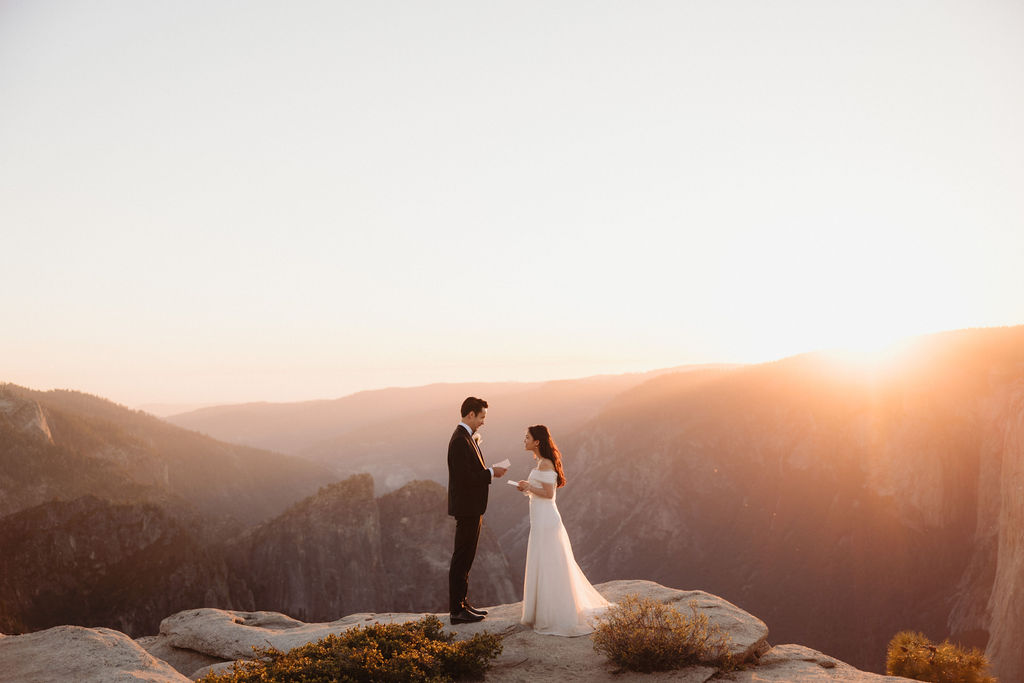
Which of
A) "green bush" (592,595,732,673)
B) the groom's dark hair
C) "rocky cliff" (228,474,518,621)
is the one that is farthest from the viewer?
"rocky cliff" (228,474,518,621)

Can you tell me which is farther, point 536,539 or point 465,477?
point 536,539

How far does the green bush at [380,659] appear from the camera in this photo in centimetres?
750

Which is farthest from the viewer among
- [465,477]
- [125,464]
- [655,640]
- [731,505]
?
[731,505]

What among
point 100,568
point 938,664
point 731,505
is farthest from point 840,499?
point 100,568

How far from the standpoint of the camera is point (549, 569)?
9.88 metres

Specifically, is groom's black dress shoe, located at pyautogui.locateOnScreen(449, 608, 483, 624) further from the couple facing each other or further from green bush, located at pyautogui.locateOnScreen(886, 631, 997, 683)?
green bush, located at pyautogui.locateOnScreen(886, 631, 997, 683)

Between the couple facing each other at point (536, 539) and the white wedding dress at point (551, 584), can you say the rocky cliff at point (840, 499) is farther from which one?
the couple facing each other at point (536, 539)

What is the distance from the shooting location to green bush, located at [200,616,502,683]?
750 cm

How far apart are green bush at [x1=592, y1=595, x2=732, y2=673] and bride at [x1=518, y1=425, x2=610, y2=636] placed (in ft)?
2.71

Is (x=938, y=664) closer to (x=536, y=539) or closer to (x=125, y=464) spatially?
(x=536, y=539)

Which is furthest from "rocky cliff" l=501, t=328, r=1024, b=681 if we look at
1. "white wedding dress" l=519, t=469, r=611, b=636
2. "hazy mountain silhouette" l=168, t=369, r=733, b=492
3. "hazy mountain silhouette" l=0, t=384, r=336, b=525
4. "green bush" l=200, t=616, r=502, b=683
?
"hazy mountain silhouette" l=168, t=369, r=733, b=492

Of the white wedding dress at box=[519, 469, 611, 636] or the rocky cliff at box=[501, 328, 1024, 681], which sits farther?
the rocky cliff at box=[501, 328, 1024, 681]

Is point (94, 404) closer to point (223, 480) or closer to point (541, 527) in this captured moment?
point (223, 480)

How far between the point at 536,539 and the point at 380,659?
3.16 metres
